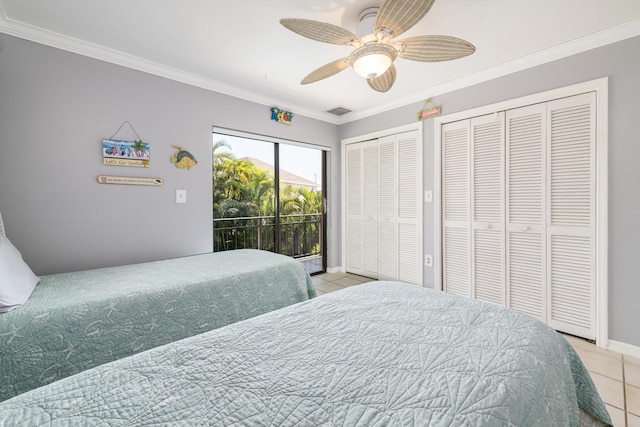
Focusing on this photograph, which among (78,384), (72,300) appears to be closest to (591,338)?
(78,384)

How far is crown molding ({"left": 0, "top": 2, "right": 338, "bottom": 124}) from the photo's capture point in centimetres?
199

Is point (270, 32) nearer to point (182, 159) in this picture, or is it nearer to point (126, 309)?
point (182, 159)

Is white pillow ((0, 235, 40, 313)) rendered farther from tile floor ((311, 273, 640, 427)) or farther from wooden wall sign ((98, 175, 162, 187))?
tile floor ((311, 273, 640, 427))

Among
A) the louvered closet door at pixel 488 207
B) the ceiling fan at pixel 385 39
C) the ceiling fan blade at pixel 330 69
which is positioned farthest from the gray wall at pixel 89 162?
the louvered closet door at pixel 488 207

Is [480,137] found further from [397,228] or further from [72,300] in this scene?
[72,300]

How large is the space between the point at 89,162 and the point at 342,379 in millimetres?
2614

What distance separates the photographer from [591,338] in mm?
2271

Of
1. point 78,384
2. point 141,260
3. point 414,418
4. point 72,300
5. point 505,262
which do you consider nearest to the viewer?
point 414,418

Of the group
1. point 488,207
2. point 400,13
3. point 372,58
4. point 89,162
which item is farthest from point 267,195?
point 400,13

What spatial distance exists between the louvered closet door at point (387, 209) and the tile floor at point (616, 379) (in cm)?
187

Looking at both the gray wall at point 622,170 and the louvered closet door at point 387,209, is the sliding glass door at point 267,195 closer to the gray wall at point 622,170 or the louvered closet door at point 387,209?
the louvered closet door at point 387,209

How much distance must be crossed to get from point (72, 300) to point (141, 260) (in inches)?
44.4

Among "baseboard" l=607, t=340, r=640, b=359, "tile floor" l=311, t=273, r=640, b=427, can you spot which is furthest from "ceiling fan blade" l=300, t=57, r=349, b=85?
"baseboard" l=607, t=340, r=640, b=359

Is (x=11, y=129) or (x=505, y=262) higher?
(x=11, y=129)
